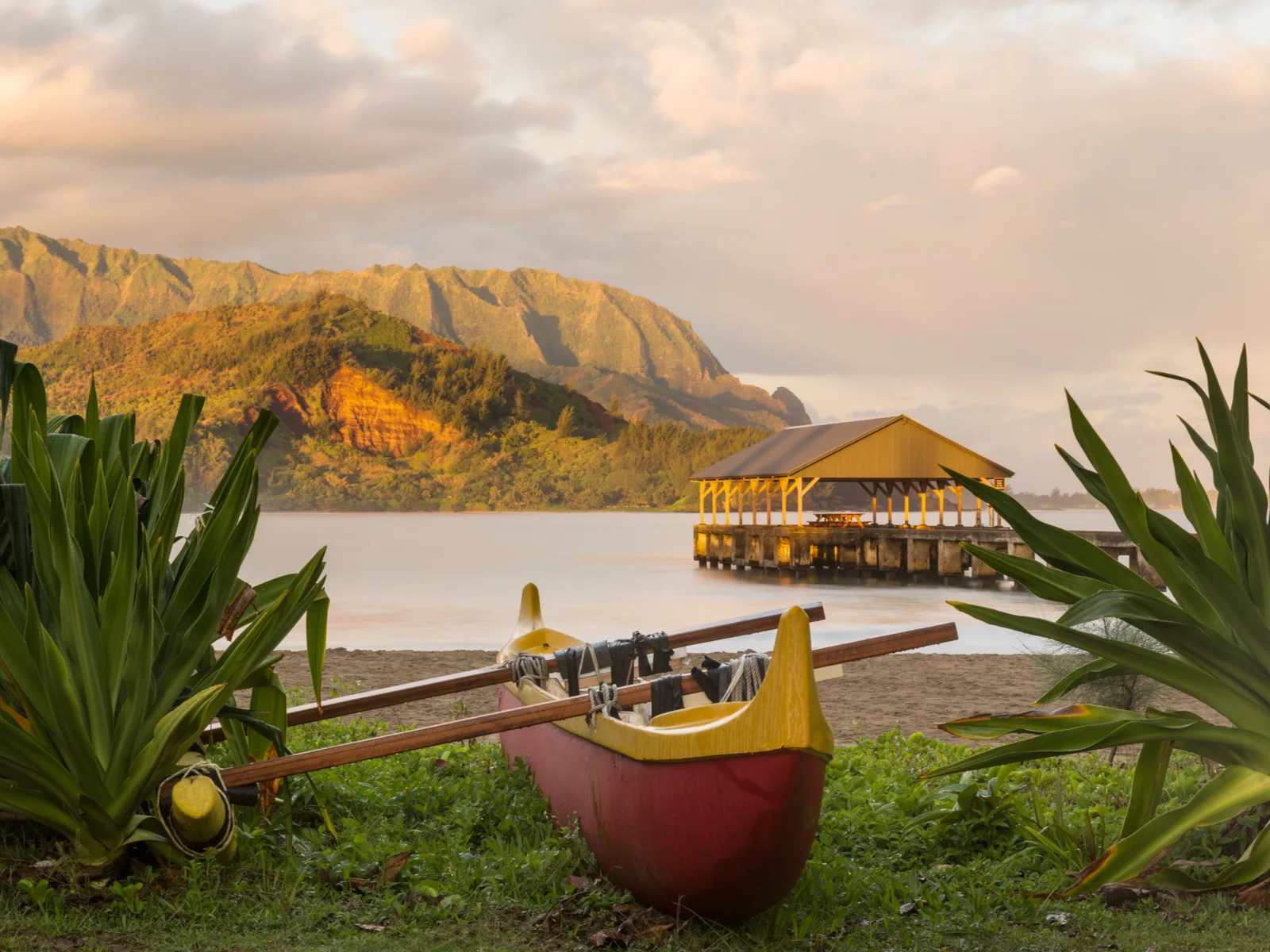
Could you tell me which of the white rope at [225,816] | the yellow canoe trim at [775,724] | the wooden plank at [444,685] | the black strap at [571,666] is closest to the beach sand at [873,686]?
the wooden plank at [444,685]

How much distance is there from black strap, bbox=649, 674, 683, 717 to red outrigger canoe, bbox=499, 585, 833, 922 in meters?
0.06

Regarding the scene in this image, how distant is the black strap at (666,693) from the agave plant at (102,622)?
1.62m

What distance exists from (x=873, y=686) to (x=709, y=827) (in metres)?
7.74

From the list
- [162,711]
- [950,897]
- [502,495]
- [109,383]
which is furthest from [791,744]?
[109,383]

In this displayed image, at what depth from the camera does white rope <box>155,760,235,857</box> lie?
15.5ft

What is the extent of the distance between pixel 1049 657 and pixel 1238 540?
2.66 meters

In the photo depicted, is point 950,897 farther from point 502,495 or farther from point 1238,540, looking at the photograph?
point 502,495

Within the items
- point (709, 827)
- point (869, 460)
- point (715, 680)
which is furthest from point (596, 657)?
point (869, 460)

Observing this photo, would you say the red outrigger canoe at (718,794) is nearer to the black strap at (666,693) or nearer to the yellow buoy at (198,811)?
the black strap at (666,693)

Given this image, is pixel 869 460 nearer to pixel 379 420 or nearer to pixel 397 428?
pixel 397 428

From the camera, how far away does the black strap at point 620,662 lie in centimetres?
609

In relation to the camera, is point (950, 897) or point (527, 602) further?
point (527, 602)

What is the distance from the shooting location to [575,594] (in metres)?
36.3

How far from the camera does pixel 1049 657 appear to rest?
7.18 metres
